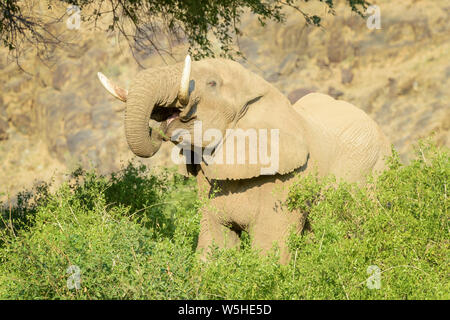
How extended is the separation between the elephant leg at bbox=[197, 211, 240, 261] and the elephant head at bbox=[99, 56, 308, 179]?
401 millimetres

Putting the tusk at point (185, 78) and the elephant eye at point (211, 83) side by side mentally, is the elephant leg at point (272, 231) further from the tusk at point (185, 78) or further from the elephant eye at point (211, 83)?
the tusk at point (185, 78)

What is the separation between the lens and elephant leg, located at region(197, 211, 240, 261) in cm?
510

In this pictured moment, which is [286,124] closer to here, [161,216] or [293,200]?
[293,200]

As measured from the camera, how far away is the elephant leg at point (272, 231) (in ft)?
16.2

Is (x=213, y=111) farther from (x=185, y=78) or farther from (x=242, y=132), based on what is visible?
(x=185, y=78)

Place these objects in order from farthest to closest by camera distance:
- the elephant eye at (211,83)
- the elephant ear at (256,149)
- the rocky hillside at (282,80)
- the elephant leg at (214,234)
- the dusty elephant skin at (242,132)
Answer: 1. the rocky hillside at (282,80)
2. the elephant leg at (214,234)
3. the elephant ear at (256,149)
4. the elephant eye at (211,83)
5. the dusty elephant skin at (242,132)

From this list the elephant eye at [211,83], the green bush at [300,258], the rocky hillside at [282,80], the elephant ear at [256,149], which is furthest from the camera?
the rocky hillside at [282,80]

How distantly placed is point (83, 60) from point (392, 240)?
44.6ft

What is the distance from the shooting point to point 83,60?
17.1 m

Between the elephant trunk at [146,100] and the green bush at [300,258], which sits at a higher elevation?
the elephant trunk at [146,100]

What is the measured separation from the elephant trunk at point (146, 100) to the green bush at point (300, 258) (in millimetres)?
491

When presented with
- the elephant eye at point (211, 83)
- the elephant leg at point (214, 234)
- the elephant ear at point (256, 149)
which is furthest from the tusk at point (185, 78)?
the elephant leg at point (214, 234)

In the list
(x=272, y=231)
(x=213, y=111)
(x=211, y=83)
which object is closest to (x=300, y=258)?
(x=272, y=231)

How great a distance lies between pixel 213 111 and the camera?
4.68 meters
